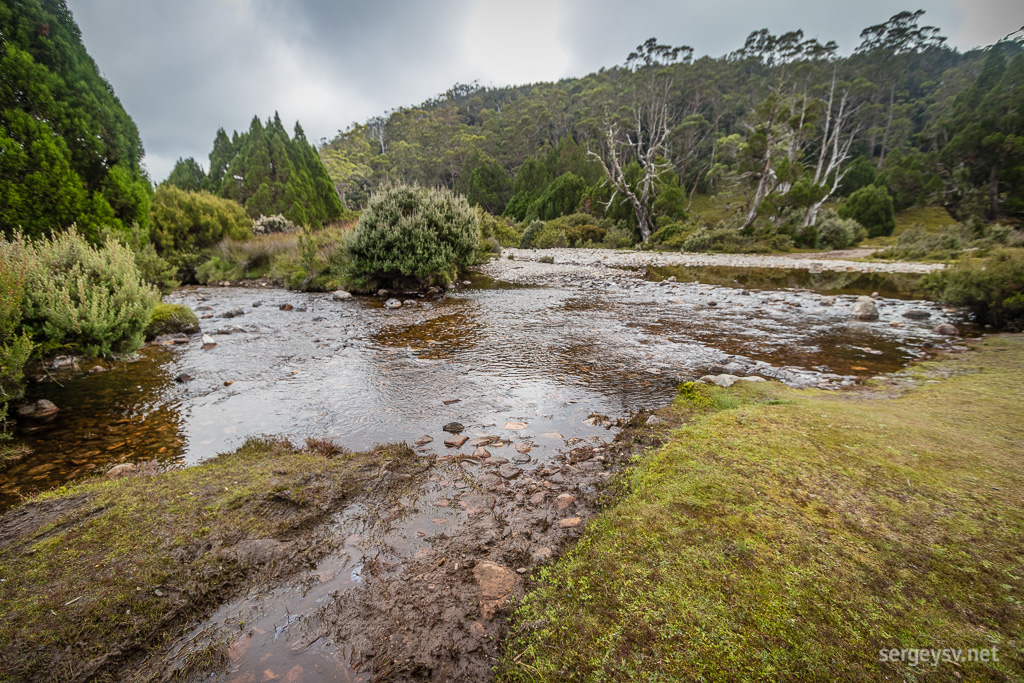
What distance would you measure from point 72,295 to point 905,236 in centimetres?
3810

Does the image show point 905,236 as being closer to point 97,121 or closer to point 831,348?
point 831,348

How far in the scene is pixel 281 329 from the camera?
32.4 feet

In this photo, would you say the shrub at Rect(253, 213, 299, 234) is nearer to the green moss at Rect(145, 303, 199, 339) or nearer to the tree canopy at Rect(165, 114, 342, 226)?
the tree canopy at Rect(165, 114, 342, 226)

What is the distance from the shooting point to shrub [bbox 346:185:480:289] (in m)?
14.2

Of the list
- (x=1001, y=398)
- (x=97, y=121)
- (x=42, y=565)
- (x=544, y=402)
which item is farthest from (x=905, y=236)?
(x=97, y=121)

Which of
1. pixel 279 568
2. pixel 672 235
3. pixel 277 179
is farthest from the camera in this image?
pixel 277 179

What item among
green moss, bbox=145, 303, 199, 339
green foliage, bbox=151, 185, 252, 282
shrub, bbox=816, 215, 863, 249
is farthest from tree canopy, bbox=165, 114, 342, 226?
shrub, bbox=816, 215, 863, 249

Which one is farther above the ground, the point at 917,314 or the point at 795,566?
the point at 795,566

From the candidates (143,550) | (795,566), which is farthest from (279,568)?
(795,566)

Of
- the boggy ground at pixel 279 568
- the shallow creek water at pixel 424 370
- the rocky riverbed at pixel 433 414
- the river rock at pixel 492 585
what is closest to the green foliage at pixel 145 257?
the rocky riverbed at pixel 433 414

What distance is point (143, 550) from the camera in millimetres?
2389

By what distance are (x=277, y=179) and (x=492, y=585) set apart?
49.3 meters

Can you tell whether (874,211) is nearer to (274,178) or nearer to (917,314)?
(917,314)

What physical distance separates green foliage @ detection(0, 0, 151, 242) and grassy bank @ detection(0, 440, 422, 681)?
895cm
